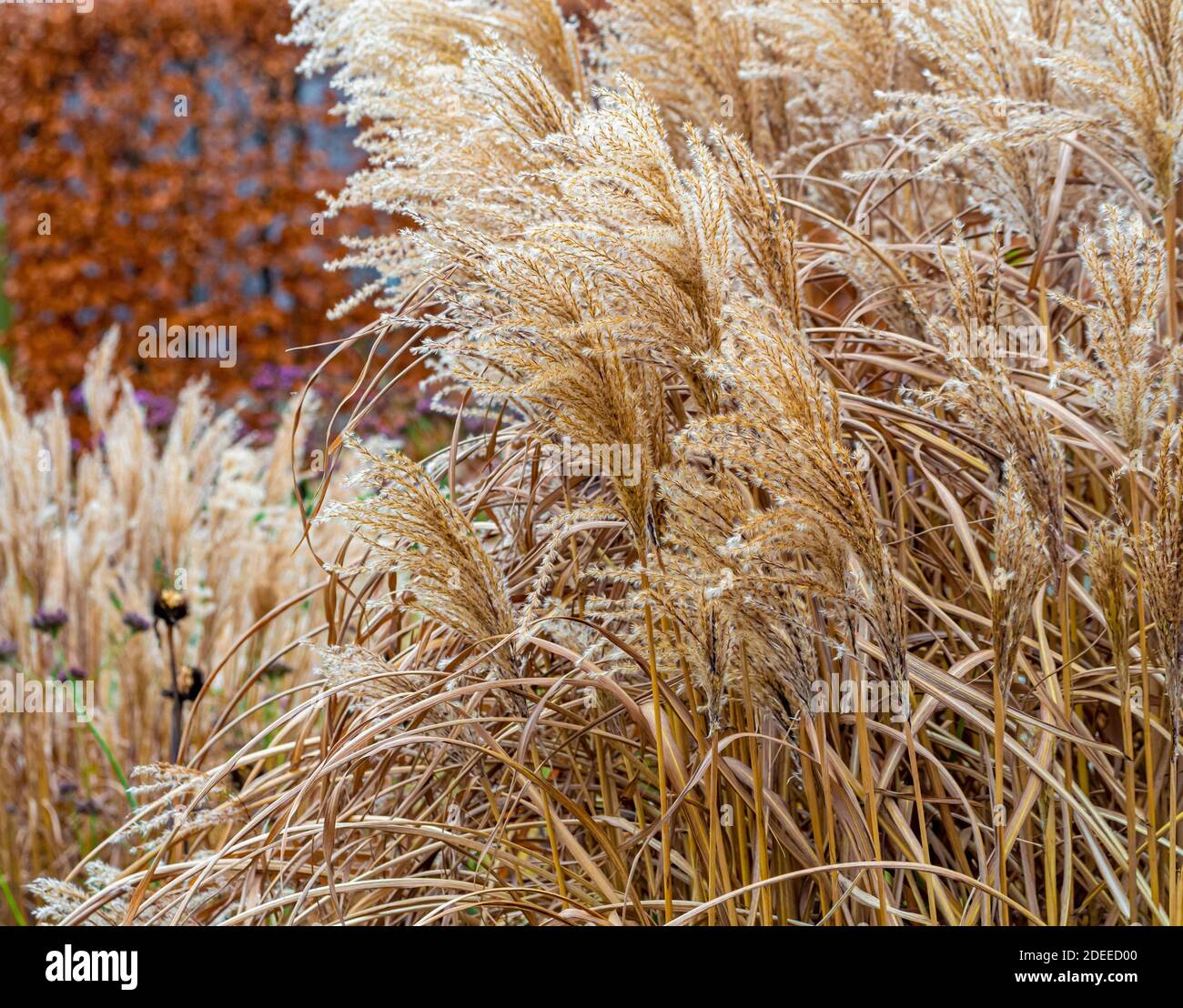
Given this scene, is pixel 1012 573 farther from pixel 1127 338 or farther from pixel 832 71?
pixel 832 71

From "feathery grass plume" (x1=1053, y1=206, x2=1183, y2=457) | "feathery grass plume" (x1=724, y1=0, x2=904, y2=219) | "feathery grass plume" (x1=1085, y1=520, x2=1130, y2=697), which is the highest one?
"feathery grass plume" (x1=724, y1=0, x2=904, y2=219)

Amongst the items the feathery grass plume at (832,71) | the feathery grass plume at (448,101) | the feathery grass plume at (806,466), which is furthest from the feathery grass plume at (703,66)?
the feathery grass plume at (806,466)

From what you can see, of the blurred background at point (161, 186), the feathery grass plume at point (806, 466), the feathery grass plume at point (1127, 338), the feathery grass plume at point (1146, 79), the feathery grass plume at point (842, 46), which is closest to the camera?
the feathery grass plume at point (806, 466)

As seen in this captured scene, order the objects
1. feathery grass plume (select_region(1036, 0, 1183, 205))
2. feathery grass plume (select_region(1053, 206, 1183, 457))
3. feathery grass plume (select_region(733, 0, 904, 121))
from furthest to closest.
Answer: feathery grass plume (select_region(733, 0, 904, 121)) < feathery grass plume (select_region(1036, 0, 1183, 205)) < feathery grass plume (select_region(1053, 206, 1183, 457))

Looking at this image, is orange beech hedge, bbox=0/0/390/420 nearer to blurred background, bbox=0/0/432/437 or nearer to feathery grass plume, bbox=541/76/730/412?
blurred background, bbox=0/0/432/437

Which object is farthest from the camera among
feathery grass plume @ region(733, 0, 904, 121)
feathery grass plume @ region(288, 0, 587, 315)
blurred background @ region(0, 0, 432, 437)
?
blurred background @ region(0, 0, 432, 437)

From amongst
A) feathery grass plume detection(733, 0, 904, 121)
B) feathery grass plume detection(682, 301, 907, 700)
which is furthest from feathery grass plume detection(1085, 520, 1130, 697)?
feathery grass plume detection(733, 0, 904, 121)

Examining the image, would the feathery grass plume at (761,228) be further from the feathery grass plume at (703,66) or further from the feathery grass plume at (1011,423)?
the feathery grass plume at (703,66)

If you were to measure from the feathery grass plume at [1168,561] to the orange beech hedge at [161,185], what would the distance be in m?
6.07

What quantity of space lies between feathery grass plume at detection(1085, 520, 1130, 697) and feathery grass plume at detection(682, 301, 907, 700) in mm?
212

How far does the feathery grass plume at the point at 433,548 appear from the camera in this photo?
1.25 meters

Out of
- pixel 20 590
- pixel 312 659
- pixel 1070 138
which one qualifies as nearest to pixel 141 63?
pixel 20 590

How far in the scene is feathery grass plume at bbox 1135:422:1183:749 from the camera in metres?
1.14

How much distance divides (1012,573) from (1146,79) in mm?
643
